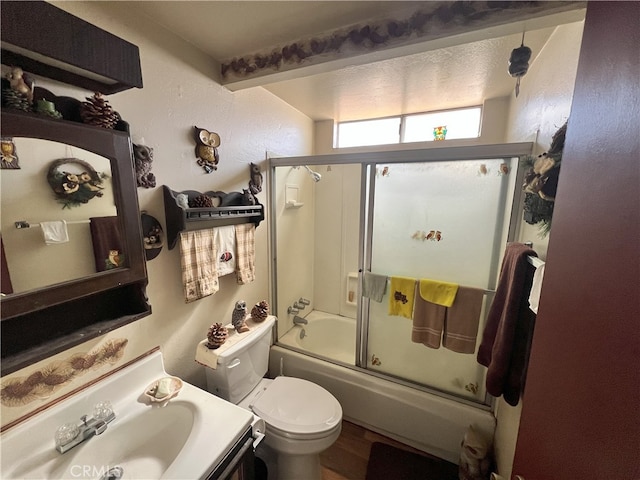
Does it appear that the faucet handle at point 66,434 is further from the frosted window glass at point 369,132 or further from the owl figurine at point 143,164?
the frosted window glass at point 369,132

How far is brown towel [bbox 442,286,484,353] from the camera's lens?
1.43m

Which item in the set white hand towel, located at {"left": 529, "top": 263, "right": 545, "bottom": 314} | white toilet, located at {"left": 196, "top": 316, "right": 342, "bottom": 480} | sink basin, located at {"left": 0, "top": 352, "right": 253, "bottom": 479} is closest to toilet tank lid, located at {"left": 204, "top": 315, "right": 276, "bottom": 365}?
white toilet, located at {"left": 196, "top": 316, "right": 342, "bottom": 480}

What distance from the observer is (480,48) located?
127 cm

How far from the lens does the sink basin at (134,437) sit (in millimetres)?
796

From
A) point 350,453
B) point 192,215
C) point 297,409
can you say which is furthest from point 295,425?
point 192,215

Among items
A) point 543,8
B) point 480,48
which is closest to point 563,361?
point 543,8

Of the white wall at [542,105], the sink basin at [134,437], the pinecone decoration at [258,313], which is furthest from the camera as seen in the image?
the pinecone decoration at [258,313]

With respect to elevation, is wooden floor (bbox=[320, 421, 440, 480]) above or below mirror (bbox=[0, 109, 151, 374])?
below

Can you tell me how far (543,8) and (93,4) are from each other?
5.26ft

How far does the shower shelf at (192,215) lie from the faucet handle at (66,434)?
2.37 feet

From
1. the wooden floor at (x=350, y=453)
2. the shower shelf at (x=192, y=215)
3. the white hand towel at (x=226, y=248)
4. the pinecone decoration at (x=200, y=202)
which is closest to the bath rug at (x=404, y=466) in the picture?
the wooden floor at (x=350, y=453)

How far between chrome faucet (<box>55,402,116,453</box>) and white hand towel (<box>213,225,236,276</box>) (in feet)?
2.34

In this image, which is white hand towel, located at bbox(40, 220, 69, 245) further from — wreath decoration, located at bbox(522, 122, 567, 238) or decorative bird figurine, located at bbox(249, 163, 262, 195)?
wreath decoration, located at bbox(522, 122, 567, 238)

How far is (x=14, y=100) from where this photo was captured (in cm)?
67
